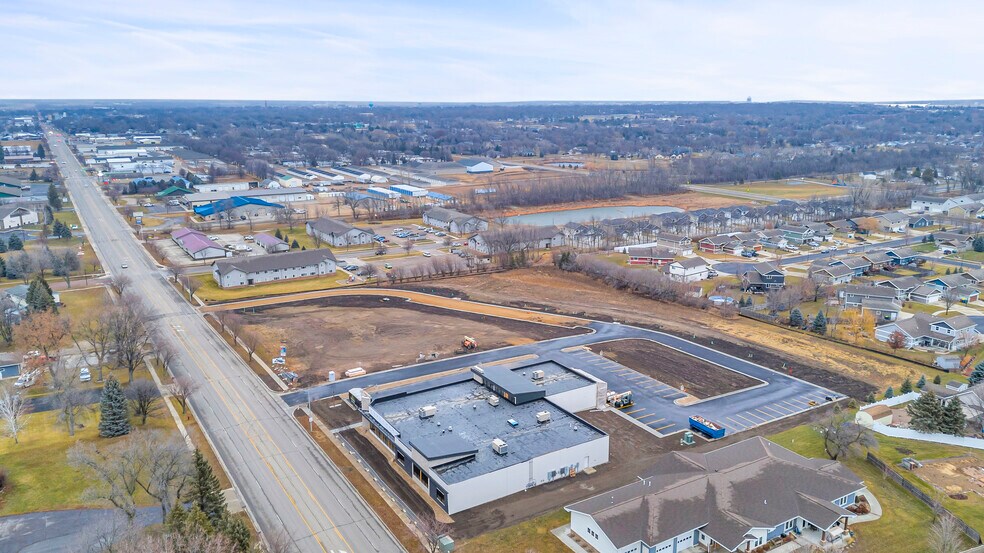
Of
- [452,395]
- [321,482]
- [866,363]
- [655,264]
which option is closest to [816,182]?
[655,264]

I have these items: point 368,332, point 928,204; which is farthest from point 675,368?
point 928,204

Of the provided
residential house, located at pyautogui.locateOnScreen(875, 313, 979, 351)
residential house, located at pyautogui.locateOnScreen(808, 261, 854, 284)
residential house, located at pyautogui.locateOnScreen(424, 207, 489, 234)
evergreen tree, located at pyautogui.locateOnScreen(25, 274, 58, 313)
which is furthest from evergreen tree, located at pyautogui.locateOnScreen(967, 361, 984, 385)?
evergreen tree, located at pyautogui.locateOnScreen(25, 274, 58, 313)

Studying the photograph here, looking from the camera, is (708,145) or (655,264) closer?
(655,264)

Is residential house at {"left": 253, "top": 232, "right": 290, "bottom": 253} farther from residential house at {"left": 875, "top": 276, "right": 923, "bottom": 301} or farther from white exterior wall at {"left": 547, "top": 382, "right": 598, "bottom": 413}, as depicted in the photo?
residential house at {"left": 875, "top": 276, "right": 923, "bottom": 301}

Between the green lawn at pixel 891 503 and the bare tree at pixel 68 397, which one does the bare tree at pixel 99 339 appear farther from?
the green lawn at pixel 891 503

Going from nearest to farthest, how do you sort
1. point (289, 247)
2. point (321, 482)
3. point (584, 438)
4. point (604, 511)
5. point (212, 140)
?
point (604, 511) → point (321, 482) → point (584, 438) → point (289, 247) → point (212, 140)

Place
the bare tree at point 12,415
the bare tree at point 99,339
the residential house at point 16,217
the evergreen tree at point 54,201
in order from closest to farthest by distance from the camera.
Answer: the bare tree at point 12,415 → the bare tree at point 99,339 → the residential house at point 16,217 → the evergreen tree at point 54,201

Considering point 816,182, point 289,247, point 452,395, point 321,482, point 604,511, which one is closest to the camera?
point 604,511

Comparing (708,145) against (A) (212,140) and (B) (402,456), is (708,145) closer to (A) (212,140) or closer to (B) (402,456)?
(A) (212,140)

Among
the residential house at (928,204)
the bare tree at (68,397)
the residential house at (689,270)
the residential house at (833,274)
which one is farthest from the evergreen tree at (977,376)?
the residential house at (928,204)
